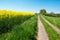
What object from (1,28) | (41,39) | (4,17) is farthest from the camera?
(4,17)

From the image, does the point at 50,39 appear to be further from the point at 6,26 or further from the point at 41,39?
the point at 6,26

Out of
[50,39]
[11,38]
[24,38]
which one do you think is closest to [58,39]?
[50,39]

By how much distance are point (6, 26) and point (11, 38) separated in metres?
7.18

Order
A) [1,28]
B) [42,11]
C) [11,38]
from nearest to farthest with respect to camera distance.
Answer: [11,38] → [1,28] → [42,11]

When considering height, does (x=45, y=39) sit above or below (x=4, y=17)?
below

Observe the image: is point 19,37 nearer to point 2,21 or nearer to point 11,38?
point 11,38

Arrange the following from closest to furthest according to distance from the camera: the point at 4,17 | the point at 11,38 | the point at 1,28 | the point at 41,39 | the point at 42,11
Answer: the point at 11,38 → the point at 41,39 → the point at 1,28 → the point at 4,17 → the point at 42,11

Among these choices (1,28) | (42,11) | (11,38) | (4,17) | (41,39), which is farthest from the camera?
(42,11)

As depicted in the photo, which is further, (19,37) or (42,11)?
(42,11)

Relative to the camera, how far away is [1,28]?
52.2 feet

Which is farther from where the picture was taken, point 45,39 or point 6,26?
point 6,26

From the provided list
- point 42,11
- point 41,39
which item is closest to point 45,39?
point 41,39

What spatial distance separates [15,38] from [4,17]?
7.00 metres

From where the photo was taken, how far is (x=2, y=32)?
16.2m
